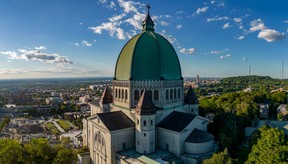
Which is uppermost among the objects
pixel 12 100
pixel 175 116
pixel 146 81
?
pixel 146 81

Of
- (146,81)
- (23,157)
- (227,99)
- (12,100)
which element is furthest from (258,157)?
(12,100)

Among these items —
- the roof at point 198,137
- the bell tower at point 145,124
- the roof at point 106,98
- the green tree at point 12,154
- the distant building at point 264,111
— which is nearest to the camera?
the roof at point 198,137

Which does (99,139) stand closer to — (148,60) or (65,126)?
(148,60)

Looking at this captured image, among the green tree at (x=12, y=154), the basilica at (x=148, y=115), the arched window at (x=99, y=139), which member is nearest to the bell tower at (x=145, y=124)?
the basilica at (x=148, y=115)

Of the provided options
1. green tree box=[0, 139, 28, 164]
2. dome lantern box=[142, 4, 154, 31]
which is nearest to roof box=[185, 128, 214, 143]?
dome lantern box=[142, 4, 154, 31]

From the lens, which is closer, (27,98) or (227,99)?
(227,99)

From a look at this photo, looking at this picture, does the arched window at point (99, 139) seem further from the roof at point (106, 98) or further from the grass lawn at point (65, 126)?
the grass lawn at point (65, 126)

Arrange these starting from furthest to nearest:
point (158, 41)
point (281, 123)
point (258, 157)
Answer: point (281, 123) → point (158, 41) → point (258, 157)

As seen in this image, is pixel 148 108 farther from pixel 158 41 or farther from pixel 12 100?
pixel 12 100
